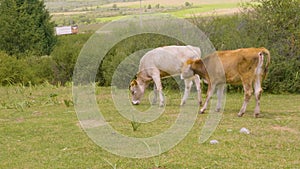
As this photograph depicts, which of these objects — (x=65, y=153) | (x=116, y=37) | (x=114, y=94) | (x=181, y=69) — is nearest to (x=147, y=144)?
(x=65, y=153)

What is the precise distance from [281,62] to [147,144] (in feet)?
31.7

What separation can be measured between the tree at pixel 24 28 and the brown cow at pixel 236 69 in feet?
94.9

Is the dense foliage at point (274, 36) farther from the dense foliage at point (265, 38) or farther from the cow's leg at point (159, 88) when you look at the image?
the cow's leg at point (159, 88)

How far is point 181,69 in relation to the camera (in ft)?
40.4

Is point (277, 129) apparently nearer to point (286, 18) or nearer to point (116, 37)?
point (286, 18)

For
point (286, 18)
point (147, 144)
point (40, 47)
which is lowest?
point (40, 47)

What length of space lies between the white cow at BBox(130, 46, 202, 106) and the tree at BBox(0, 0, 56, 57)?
2698 cm

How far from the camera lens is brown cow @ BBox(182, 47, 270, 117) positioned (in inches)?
418

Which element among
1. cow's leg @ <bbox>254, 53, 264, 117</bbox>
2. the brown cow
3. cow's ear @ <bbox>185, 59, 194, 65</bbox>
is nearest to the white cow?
cow's ear @ <bbox>185, 59, 194, 65</bbox>

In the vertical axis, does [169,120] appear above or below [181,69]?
below

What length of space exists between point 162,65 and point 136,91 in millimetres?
986

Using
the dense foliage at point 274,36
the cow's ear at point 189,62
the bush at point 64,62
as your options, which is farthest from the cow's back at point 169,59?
the bush at point 64,62

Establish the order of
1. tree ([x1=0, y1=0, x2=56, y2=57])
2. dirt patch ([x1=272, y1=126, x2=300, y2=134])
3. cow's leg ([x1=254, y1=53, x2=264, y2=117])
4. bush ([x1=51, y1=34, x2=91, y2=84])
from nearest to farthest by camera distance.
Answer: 1. dirt patch ([x1=272, y1=126, x2=300, y2=134])
2. cow's leg ([x1=254, y1=53, x2=264, y2=117])
3. bush ([x1=51, y1=34, x2=91, y2=84])
4. tree ([x1=0, y1=0, x2=56, y2=57])

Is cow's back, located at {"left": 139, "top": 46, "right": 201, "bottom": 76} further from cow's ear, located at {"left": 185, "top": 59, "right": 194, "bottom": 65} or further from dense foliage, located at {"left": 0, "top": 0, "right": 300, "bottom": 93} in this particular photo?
dense foliage, located at {"left": 0, "top": 0, "right": 300, "bottom": 93}
